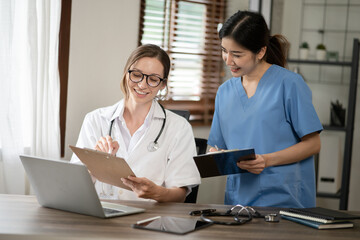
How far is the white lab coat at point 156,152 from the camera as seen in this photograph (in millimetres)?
2021

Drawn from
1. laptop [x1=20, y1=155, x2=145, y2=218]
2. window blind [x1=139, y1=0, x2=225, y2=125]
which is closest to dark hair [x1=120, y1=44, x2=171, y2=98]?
laptop [x1=20, y1=155, x2=145, y2=218]

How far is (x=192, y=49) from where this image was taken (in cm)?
367

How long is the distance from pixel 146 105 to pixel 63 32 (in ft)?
3.08

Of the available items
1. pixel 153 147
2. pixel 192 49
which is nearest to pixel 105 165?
pixel 153 147

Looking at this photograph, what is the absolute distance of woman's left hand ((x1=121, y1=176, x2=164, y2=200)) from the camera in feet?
5.64

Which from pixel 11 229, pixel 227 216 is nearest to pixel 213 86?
pixel 227 216

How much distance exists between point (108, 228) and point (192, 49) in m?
2.42

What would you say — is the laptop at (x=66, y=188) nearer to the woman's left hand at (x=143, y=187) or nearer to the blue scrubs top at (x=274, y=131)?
the woman's left hand at (x=143, y=187)

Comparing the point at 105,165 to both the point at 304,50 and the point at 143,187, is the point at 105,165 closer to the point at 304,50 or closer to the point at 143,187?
the point at 143,187

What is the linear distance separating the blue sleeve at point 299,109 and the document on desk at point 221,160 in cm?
29

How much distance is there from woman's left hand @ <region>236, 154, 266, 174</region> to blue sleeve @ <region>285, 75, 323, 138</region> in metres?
0.23

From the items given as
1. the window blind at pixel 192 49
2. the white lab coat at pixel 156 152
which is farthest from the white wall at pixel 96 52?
the white lab coat at pixel 156 152

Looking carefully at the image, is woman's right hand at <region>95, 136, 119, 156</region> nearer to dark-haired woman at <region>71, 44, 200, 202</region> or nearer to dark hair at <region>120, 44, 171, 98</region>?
dark-haired woman at <region>71, 44, 200, 202</region>

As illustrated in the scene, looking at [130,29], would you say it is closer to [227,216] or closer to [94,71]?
[94,71]
